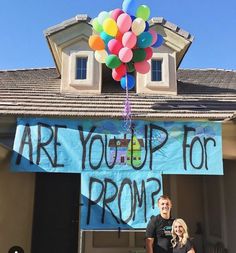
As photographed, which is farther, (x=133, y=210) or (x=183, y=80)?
(x=183, y=80)

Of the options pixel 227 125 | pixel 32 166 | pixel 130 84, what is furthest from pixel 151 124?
pixel 32 166

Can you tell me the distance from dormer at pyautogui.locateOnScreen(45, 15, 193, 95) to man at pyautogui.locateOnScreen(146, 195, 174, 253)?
13.2ft

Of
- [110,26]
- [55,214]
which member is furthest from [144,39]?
[55,214]

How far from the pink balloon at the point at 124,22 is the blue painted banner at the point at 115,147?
1585 millimetres

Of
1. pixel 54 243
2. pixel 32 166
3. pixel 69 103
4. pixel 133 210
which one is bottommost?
pixel 54 243

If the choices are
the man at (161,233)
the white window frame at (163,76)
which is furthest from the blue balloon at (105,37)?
the man at (161,233)

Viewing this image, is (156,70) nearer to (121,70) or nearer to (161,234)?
(121,70)

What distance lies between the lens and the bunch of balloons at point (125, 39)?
20.5ft

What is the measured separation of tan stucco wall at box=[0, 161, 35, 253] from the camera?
281 inches

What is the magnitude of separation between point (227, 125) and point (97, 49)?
2.69m

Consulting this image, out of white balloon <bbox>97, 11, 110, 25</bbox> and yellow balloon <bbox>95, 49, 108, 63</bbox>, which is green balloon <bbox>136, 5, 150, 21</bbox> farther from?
yellow balloon <bbox>95, 49, 108, 63</bbox>

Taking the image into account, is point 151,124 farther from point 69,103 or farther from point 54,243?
point 54,243

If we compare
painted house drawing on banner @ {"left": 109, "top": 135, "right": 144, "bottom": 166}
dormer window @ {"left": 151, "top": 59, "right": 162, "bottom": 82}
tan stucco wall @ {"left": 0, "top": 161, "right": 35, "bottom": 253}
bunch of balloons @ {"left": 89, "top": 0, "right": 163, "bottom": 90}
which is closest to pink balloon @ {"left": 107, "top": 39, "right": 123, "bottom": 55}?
bunch of balloons @ {"left": 89, "top": 0, "right": 163, "bottom": 90}

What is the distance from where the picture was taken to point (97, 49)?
6.62 metres
